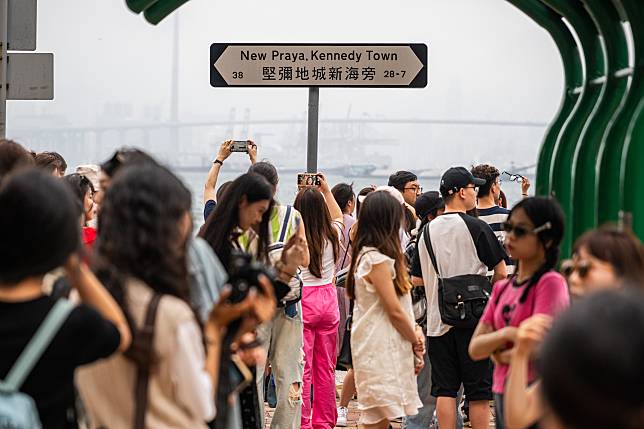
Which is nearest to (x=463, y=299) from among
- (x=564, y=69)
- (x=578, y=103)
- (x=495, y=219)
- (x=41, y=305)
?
(x=495, y=219)

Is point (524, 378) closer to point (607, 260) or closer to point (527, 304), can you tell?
point (607, 260)

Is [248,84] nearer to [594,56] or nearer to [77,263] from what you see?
[594,56]

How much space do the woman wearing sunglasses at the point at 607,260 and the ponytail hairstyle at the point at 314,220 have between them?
406 cm

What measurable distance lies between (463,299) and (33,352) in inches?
164

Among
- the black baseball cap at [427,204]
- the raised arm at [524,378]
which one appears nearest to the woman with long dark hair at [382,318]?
the black baseball cap at [427,204]

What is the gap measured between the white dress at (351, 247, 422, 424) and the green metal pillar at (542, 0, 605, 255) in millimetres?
1313

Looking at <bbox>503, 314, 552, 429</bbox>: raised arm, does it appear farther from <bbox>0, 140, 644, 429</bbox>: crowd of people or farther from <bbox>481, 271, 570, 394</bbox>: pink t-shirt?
<bbox>481, 271, 570, 394</bbox>: pink t-shirt

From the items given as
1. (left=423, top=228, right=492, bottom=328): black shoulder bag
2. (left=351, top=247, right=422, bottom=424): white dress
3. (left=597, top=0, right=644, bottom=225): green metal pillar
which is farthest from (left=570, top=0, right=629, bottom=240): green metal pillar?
(left=423, top=228, right=492, bottom=328): black shoulder bag

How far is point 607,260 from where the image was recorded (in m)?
3.45

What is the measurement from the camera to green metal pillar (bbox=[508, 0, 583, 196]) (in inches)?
212

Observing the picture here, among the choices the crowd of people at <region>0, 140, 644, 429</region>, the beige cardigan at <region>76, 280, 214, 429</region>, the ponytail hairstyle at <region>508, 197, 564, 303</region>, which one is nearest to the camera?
the crowd of people at <region>0, 140, 644, 429</region>

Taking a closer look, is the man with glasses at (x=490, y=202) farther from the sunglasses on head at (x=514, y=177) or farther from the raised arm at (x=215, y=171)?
the raised arm at (x=215, y=171)

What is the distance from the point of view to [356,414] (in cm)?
887

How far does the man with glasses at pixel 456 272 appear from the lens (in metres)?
6.88
